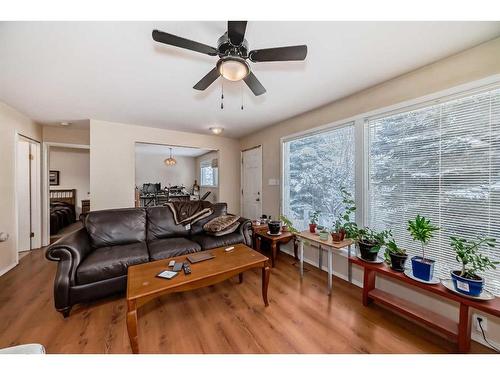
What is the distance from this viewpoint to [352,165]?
240cm

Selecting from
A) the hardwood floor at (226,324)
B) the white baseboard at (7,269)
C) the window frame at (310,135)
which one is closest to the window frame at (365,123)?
the window frame at (310,135)

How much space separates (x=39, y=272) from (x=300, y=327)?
3496mm

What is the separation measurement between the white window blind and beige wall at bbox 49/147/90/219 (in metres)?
7.54

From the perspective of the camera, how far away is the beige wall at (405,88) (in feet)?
4.89

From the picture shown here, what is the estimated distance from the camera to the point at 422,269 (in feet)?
5.13

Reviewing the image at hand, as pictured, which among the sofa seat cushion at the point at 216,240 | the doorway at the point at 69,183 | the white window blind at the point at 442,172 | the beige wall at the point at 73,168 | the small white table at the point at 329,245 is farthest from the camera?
the beige wall at the point at 73,168

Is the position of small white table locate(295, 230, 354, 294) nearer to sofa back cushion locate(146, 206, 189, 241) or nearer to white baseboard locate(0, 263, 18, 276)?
sofa back cushion locate(146, 206, 189, 241)

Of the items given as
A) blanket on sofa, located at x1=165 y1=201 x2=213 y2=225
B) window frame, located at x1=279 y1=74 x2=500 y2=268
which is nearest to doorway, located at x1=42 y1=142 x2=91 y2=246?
blanket on sofa, located at x1=165 y1=201 x2=213 y2=225

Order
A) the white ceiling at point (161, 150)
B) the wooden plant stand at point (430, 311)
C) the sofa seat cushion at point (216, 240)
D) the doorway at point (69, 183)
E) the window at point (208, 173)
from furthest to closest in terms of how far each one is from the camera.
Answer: the window at point (208, 173), the white ceiling at point (161, 150), the doorway at point (69, 183), the sofa seat cushion at point (216, 240), the wooden plant stand at point (430, 311)

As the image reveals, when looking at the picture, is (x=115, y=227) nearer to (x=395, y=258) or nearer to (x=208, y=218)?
(x=208, y=218)

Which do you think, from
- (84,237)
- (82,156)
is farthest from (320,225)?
(82,156)

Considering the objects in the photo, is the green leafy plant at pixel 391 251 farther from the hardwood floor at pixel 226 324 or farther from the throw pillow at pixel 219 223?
the throw pillow at pixel 219 223

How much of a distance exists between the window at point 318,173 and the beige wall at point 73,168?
630 centimetres

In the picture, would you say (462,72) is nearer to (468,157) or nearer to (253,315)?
(468,157)
